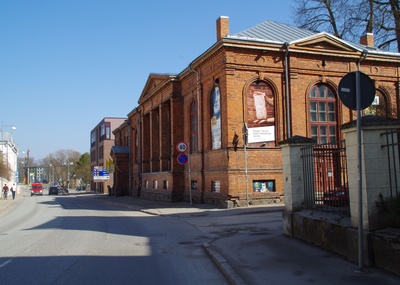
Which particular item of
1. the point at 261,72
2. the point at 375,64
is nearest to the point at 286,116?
the point at 261,72

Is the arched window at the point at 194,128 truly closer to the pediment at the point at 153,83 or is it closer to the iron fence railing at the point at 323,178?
the pediment at the point at 153,83

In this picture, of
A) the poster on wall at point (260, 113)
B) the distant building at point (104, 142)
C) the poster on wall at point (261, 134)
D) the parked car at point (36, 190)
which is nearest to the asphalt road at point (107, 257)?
the poster on wall at point (261, 134)

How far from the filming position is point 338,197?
8.74m

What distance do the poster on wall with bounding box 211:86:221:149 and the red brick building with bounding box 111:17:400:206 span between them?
0.06 meters

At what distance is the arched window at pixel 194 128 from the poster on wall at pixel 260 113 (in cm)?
533

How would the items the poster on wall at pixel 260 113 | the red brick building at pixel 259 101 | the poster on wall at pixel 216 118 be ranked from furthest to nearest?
1. the poster on wall at pixel 216 118
2. the poster on wall at pixel 260 113
3. the red brick building at pixel 259 101

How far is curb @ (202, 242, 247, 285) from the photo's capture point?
20.9 ft

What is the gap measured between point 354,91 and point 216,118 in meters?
16.3

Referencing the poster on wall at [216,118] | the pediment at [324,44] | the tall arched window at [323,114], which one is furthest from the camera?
the tall arched window at [323,114]

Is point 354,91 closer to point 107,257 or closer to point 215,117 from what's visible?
point 107,257

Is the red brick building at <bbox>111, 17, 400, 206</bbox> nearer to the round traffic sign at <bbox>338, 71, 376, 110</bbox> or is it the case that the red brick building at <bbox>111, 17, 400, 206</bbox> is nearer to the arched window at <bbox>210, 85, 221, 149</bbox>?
the arched window at <bbox>210, 85, 221, 149</bbox>

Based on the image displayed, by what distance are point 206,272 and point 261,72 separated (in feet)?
52.7

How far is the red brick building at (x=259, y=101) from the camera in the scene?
21.0 m

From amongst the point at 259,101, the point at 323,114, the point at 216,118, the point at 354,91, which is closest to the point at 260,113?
the point at 259,101
